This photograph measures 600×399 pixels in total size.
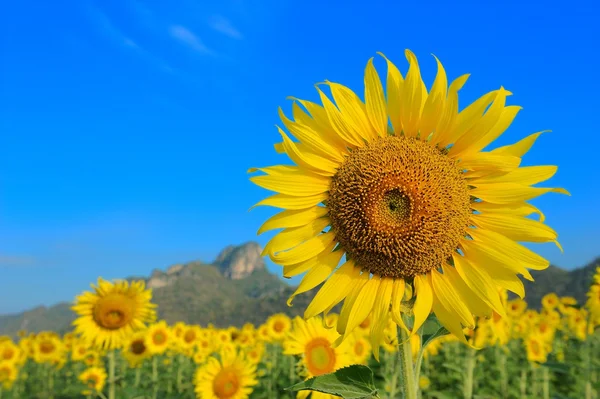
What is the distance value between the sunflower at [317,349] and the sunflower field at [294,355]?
0.04ft

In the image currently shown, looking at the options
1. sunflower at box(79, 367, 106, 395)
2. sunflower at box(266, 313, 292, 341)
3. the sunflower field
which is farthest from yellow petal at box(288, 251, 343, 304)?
sunflower at box(79, 367, 106, 395)

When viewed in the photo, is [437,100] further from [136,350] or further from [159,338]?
[159,338]

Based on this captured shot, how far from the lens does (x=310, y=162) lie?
2.88 m

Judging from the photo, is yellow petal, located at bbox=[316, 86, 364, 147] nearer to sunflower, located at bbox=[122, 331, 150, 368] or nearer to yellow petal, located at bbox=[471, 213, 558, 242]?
yellow petal, located at bbox=[471, 213, 558, 242]

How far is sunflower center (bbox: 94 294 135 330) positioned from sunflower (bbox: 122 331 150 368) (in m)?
2.13

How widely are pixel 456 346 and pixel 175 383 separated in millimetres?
8204

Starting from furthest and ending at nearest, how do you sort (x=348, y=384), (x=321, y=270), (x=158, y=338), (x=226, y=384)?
(x=158, y=338) < (x=226, y=384) < (x=321, y=270) < (x=348, y=384)

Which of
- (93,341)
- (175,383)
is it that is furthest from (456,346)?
(93,341)

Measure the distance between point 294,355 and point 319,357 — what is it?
0.87 meters

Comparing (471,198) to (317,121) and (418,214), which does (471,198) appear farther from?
(317,121)

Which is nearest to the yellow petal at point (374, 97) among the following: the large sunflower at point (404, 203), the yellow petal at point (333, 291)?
the large sunflower at point (404, 203)

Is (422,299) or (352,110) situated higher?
(352,110)

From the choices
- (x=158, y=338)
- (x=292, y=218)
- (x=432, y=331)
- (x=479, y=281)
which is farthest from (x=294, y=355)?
(x=158, y=338)

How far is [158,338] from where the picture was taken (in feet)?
40.3
